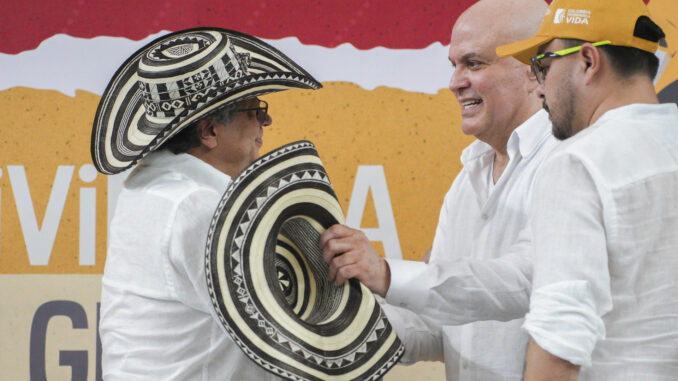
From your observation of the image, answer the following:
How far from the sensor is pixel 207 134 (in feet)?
6.10

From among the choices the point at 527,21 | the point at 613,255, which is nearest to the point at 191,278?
the point at 613,255

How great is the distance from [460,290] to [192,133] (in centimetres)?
75

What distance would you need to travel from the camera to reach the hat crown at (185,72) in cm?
174

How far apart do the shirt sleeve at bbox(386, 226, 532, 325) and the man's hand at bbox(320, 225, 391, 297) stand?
90 mm

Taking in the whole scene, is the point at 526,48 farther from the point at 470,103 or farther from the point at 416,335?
the point at 416,335

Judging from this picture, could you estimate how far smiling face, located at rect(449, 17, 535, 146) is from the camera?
7.50ft

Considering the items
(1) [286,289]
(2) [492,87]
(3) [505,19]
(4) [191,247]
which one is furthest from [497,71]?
(4) [191,247]

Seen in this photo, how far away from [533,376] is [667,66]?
2.15 meters

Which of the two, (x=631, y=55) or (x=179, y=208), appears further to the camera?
(x=179, y=208)

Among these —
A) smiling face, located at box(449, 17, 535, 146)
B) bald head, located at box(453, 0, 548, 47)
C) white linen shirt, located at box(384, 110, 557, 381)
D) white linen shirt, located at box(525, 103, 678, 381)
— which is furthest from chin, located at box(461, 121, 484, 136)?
white linen shirt, located at box(525, 103, 678, 381)

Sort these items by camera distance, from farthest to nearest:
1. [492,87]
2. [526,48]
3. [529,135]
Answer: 1. [492,87]
2. [529,135]
3. [526,48]

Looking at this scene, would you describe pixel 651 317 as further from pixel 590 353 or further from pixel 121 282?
pixel 121 282

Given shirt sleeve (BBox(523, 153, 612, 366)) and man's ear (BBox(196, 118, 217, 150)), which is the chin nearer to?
man's ear (BBox(196, 118, 217, 150))

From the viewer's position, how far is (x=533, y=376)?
134cm
